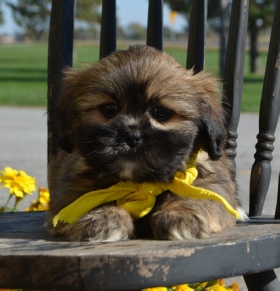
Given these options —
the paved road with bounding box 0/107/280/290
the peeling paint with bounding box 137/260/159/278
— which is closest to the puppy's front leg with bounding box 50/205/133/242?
the peeling paint with bounding box 137/260/159/278

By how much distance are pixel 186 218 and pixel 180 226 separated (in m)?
0.03

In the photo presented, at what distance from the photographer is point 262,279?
3.01m

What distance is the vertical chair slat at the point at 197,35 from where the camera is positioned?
11.2 feet

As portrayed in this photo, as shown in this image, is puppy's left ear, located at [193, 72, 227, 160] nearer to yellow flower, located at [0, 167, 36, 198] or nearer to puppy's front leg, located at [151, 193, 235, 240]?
puppy's front leg, located at [151, 193, 235, 240]

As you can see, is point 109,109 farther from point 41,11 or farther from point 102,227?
point 41,11

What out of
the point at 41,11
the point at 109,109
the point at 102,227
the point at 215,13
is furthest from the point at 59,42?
the point at 41,11

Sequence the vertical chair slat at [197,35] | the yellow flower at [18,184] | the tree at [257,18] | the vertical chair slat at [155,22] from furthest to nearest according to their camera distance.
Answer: the tree at [257,18], the yellow flower at [18,184], the vertical chair slat at [155,22], the vertical chair slat at [197,35]

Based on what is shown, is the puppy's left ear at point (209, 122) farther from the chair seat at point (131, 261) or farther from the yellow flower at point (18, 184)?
the yellow flower at point (18, 184)

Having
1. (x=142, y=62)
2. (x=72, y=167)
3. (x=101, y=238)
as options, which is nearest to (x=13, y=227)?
(x=72, y=167)

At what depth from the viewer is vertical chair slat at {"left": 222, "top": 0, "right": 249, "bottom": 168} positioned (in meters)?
3.23

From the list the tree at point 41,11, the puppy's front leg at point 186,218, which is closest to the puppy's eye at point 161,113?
the puppy's front leg at point 186,218

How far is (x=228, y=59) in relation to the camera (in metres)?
3.30

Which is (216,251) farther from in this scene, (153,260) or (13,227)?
(13,227)

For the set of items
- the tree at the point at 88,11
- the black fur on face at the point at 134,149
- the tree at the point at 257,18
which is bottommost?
the tree at the point at 88,11
